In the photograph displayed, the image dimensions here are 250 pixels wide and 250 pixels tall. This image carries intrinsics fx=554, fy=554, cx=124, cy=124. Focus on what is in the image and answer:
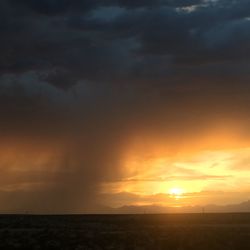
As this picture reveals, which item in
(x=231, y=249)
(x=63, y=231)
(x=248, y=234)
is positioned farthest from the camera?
(x=63, y=231)

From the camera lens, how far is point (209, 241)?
78.2 m

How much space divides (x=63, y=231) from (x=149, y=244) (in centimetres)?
1730

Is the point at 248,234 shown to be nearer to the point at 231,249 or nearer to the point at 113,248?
the point at 231,249

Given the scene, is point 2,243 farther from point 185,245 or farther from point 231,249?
point 231,249

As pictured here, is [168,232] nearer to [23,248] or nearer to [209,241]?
[209,241]

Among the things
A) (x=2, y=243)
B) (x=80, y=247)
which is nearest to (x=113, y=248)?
(x=80, y=247)

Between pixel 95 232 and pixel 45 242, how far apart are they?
11.0 meters

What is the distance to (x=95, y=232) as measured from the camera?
288ft

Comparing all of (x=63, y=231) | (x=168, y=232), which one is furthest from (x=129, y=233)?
(x=63, y=231)

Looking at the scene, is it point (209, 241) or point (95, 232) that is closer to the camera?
point (209, 241)

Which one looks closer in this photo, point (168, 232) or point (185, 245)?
point (185, 245)

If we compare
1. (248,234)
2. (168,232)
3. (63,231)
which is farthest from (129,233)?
(248,234)

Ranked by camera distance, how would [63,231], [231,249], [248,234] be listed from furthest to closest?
1. [63,231]
2. [248,234]
3. [231,249]

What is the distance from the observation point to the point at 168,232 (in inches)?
3359
